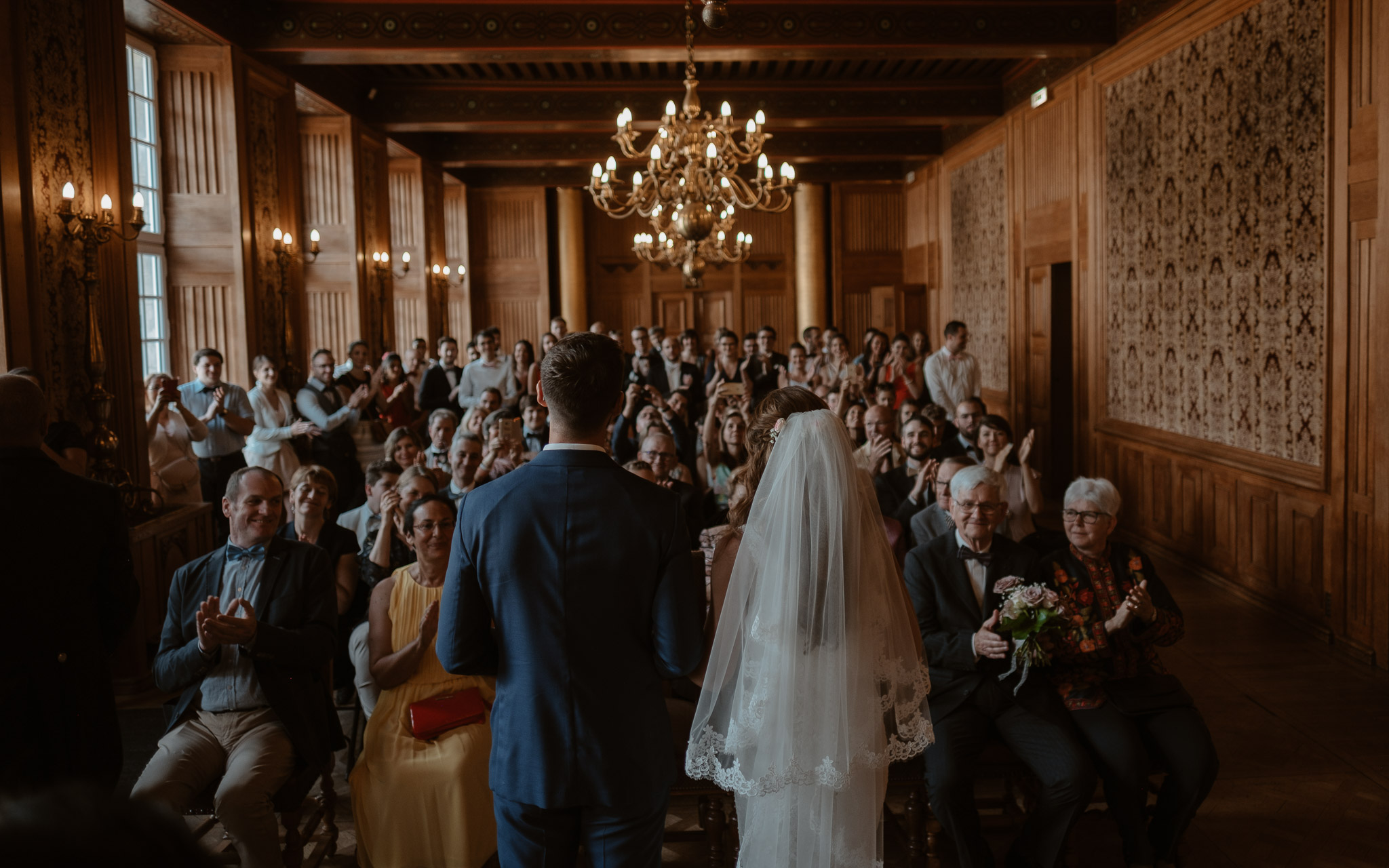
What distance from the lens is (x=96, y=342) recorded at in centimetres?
529

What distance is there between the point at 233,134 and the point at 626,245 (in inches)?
429

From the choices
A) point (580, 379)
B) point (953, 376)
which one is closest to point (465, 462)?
point (580, 379)

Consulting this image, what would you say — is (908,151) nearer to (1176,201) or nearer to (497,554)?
(1176,201)

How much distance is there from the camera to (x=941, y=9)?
335 inches

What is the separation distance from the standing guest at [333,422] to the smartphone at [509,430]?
6.05 feet

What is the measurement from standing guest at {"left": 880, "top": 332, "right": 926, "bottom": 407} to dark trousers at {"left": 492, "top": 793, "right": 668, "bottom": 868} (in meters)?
7.86

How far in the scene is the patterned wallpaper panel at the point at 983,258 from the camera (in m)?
12.2

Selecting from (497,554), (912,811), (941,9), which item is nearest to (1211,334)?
(941,9)

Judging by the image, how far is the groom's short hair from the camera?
2.02m

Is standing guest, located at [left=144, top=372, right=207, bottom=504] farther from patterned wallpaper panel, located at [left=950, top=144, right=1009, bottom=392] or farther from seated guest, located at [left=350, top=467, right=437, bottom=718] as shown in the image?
patterned wallpaper panel, located at [left=950, top=144, right=1009, bottom=392]

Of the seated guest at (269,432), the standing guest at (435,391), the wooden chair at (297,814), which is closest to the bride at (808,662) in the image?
the wooden chair at (297,814)

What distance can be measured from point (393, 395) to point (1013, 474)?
201 inches

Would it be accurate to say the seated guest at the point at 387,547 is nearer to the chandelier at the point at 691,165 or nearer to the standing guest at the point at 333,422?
the standing guest at the point at 333,422

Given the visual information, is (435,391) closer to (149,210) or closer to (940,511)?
(149,210)
